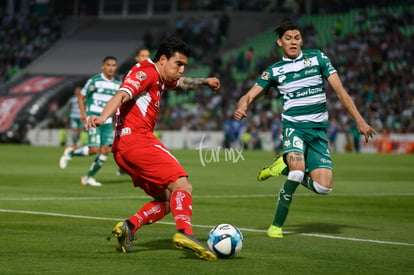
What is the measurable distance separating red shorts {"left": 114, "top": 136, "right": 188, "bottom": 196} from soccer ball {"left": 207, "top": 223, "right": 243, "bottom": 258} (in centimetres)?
69

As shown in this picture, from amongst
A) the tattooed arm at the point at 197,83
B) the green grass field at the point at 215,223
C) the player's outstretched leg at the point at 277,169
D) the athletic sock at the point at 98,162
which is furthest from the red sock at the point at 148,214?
the athletic sock at the point at 98,162

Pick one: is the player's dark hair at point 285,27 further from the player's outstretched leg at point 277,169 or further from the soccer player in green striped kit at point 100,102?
the soccer player in green striped kit at point 100,102

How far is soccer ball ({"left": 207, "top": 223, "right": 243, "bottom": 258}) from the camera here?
8.77m

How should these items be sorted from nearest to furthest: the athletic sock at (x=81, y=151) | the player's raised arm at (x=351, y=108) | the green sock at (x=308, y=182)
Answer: the player's raised arm at (x=351, y=108) → the green sock at (x=308, y=182) → the athletic sock at (x=81, y=151)

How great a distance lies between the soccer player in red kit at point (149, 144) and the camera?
8.97 meters

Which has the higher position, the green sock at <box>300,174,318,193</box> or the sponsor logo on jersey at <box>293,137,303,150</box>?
the sponsor logo on jersey at <box>293,137,303,150</box>

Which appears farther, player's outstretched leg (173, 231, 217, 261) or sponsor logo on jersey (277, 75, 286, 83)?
sponsor logo on jersey (277, 75, 286, 83)

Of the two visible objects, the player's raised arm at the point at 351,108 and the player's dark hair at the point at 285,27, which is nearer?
the player's raised arm at the point at 351,108

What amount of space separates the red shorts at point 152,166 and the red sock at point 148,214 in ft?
0.72

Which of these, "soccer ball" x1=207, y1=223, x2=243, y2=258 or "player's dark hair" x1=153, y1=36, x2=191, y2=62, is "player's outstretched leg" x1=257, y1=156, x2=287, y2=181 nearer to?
"soccer ball" x1=207, y1=223, x2=243, y2=258

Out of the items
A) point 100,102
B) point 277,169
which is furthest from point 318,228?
point 100,102

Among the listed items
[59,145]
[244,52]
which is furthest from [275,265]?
[244,52]

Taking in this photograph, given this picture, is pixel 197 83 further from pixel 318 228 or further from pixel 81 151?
pixel 81 151

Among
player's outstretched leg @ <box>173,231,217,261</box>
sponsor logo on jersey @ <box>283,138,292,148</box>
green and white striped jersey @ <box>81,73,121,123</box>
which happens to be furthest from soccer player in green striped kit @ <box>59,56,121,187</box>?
player's outstretched leg @ <box>173,231,217,261</box>
